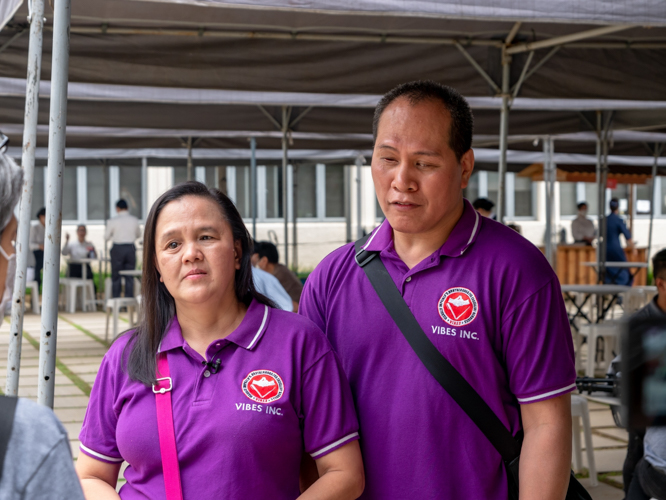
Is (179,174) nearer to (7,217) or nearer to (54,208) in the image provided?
(54,208)

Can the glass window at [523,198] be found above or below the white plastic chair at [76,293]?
above

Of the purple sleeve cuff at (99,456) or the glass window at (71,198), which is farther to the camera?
the glass window at (71,198)

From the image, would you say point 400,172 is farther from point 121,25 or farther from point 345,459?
point 121,25

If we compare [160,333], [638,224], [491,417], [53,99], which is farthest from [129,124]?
[638,224]

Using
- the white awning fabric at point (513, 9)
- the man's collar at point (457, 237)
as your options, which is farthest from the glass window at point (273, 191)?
the man's collar at point (457, 237)

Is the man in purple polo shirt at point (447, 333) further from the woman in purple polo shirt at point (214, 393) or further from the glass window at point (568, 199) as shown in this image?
the glass window at point (568, 199)

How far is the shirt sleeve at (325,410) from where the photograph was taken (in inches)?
70.9

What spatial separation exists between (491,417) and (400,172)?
23.5 inches

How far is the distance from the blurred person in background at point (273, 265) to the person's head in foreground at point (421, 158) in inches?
174

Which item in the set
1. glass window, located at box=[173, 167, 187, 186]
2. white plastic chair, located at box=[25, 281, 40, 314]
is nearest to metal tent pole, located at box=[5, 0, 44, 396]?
white plastic chair, located at box=[25, 281, 40, 314]

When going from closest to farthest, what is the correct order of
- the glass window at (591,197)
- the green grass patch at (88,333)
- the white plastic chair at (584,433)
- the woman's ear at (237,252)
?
the woman's ear at (237,252)
the white plastic chair at (584,433)
the green grass patch at (88,333)
the glass window at (591,197)

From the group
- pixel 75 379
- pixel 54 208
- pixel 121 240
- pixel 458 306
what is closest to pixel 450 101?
pixel 458 306

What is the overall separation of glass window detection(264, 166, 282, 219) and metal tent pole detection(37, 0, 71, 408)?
19791 millimetres

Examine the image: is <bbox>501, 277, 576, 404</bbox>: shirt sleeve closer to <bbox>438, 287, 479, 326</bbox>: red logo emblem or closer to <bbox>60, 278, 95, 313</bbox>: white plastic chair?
<bbox>438, 287, 479, 326</bbox>: red logo emblem
